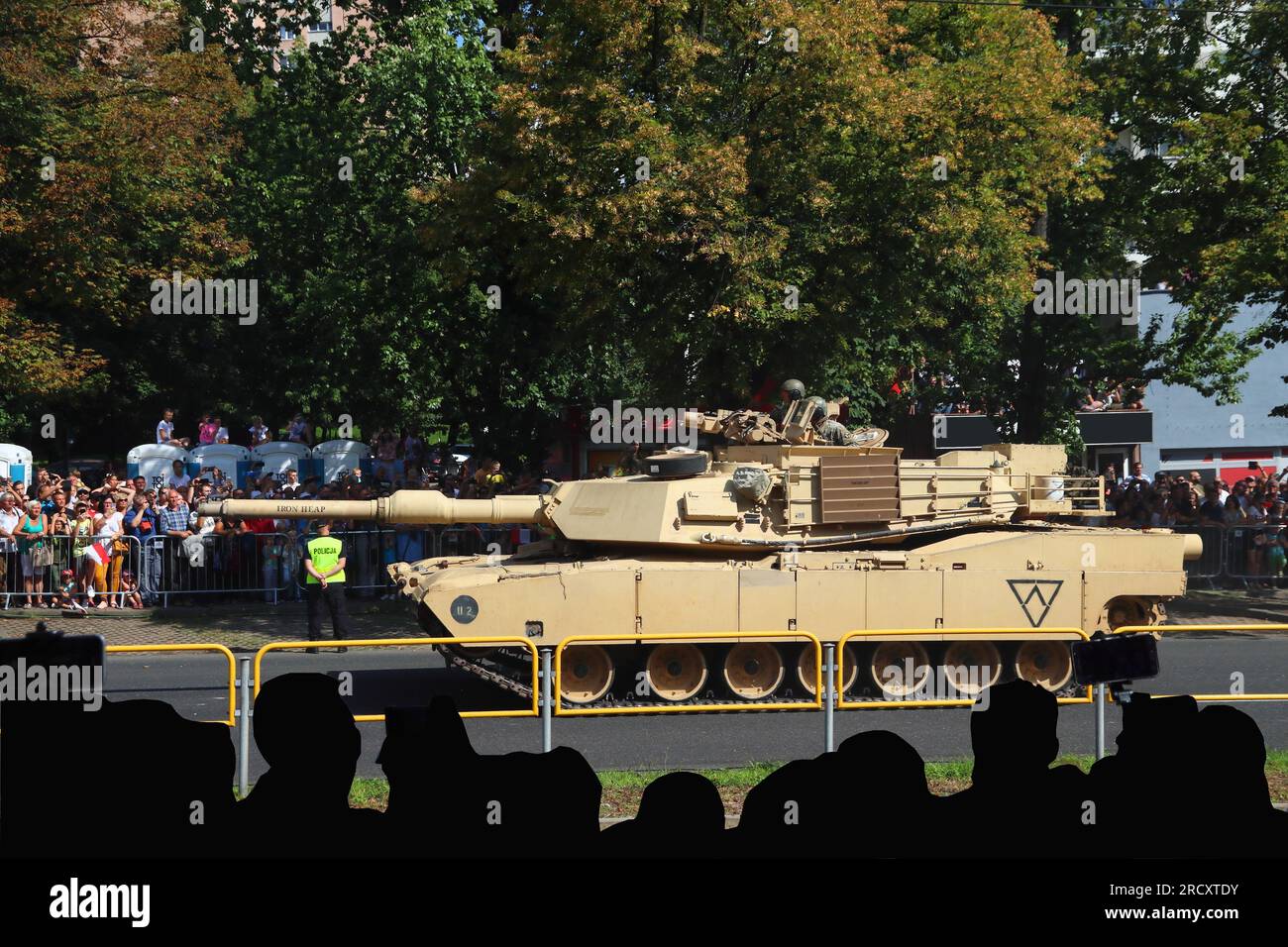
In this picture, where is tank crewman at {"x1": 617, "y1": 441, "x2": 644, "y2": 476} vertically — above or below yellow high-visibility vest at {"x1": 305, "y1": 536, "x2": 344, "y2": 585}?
above

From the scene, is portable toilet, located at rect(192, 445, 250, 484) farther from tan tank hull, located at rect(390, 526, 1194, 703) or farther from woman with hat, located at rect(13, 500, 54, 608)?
tan tank hull, located at rect(390, 526, 1194, 703)

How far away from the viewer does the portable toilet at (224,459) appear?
950 inches

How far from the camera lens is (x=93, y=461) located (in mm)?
29344

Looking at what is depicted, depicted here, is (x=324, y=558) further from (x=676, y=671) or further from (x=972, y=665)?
(x=972, y=665)

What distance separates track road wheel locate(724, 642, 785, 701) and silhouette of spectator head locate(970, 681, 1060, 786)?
849 centimetres

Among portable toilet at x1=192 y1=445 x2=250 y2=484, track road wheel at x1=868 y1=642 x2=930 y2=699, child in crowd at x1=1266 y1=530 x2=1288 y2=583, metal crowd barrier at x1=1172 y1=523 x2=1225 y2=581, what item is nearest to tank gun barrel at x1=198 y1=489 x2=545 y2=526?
track road wheel at x1=868 y1=642 x2=930 y2=699

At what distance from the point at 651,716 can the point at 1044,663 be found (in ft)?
14.6

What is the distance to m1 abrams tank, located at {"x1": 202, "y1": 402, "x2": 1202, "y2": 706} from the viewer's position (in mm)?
13906

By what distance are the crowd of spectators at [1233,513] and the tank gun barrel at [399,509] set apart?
37.1 ft

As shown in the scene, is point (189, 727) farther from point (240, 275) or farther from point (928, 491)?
point (240, 275)

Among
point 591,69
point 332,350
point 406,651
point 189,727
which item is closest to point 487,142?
point 591,69

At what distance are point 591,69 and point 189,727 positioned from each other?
15.3m
